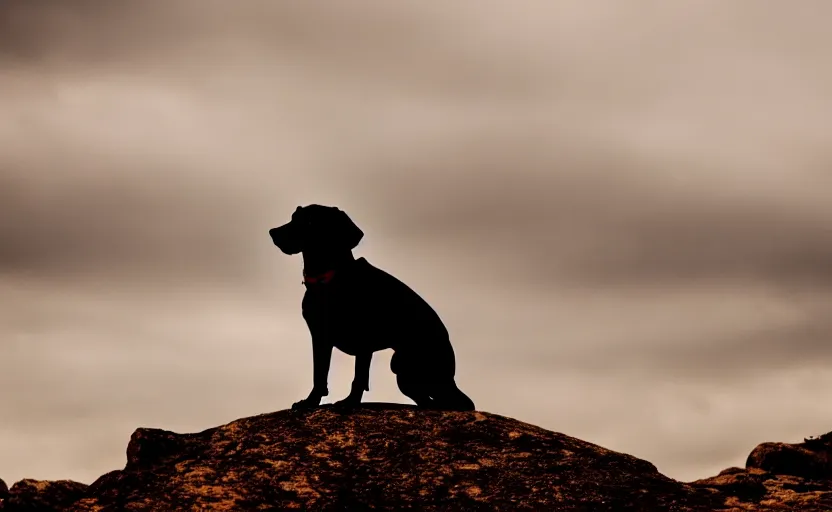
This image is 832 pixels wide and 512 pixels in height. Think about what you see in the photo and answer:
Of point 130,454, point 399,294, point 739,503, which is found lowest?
point 739,503

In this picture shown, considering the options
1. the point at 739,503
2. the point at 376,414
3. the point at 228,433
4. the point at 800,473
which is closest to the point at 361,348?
the point at 376,414

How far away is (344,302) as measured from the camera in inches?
509

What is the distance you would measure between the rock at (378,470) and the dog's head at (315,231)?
2.04 m

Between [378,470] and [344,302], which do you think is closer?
[378,470]

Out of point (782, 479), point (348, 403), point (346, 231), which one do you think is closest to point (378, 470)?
point (348, 403)

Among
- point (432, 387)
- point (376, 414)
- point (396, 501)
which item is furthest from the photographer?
point (432, 387)

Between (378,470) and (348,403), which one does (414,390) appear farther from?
(378,470)

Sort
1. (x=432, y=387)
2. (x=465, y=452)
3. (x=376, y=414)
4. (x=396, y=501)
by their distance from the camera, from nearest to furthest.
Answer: (x=396, y=501) → (x=465, y=452) → (x=376, y=414) → (x=432, y=387)

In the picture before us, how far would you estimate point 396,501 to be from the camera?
36.5 ft

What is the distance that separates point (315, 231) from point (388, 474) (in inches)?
124

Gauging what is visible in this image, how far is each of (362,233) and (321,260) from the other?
635 millimetres

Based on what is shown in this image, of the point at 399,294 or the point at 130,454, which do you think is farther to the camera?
the point at 399,294

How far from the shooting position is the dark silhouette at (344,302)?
42.2ft

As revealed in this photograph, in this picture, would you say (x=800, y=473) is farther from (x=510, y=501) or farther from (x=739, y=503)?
(x=510, y=501)
